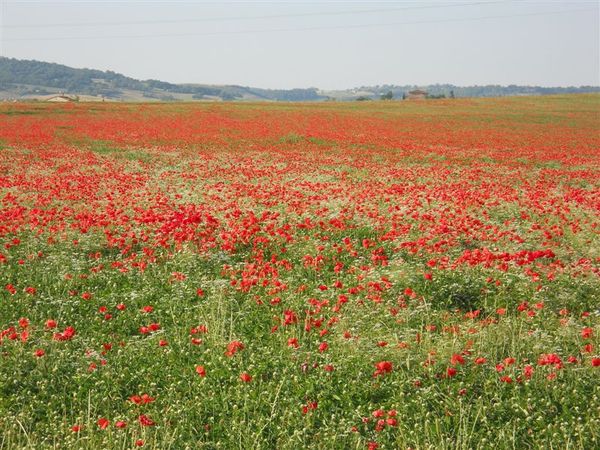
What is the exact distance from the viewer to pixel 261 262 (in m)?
9.43

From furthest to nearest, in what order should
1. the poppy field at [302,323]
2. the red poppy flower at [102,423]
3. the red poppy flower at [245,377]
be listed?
the red poppy flower at [245,377], the poppy field at [302,323], the red poppy flower at [102,423]

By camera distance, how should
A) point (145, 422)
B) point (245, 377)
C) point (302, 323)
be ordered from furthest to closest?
point (302, 323), point (245, 377), point (145, 422)

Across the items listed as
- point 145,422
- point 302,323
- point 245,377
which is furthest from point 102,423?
point 302,323

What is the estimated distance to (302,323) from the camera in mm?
7234

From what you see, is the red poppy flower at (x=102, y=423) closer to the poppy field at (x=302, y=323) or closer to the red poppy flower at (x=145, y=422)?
the poppy field at (x=302, y=323)

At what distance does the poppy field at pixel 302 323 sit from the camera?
4.94 meters

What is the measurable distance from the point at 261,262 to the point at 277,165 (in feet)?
54.5

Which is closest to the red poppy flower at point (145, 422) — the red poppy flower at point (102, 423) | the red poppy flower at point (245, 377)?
the red poppy flower at point (102, 423)

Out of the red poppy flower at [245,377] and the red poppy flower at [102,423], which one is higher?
the red poppy flower at [245,377]

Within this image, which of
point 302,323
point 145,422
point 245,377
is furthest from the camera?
point 302,323

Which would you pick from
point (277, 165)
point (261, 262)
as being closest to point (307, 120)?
point (277, 165)

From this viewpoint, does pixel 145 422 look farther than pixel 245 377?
No

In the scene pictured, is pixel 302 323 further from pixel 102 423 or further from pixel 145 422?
pixel 102 423

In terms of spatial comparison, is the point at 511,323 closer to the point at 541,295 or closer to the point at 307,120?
the point at 541,295
